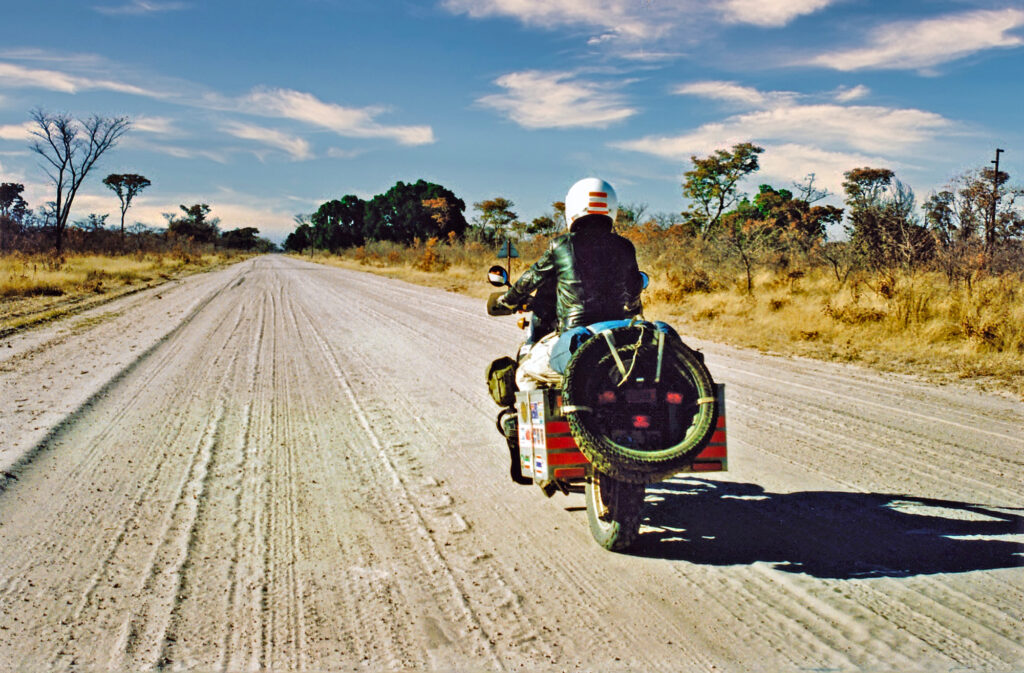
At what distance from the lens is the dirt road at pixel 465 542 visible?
274cm

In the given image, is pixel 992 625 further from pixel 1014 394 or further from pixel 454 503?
pixel 1014 394

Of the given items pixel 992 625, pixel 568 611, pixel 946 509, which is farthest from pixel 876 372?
pixel 568 611

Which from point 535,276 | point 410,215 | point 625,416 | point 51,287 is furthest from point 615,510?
point 410,215

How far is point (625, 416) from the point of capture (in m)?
3.25

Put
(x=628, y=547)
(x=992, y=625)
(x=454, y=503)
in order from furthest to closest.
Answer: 1. (x=454, y=503)
2. (x=628, y=547)
3. (x=992, y=625)

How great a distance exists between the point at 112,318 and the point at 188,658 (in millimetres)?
13822

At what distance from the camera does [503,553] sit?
11.8ft

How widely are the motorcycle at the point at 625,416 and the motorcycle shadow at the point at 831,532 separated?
52 centimetres

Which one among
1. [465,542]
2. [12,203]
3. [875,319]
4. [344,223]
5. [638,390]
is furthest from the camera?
[344,223]

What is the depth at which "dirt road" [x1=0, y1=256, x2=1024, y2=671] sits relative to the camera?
108 inches

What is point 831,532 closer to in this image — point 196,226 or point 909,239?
point 909,239

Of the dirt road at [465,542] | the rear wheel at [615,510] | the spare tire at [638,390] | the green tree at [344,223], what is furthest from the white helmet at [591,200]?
the green tree at [344,223]

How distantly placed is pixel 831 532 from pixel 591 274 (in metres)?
1.90

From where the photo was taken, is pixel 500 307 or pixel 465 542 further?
pixel 500 307
